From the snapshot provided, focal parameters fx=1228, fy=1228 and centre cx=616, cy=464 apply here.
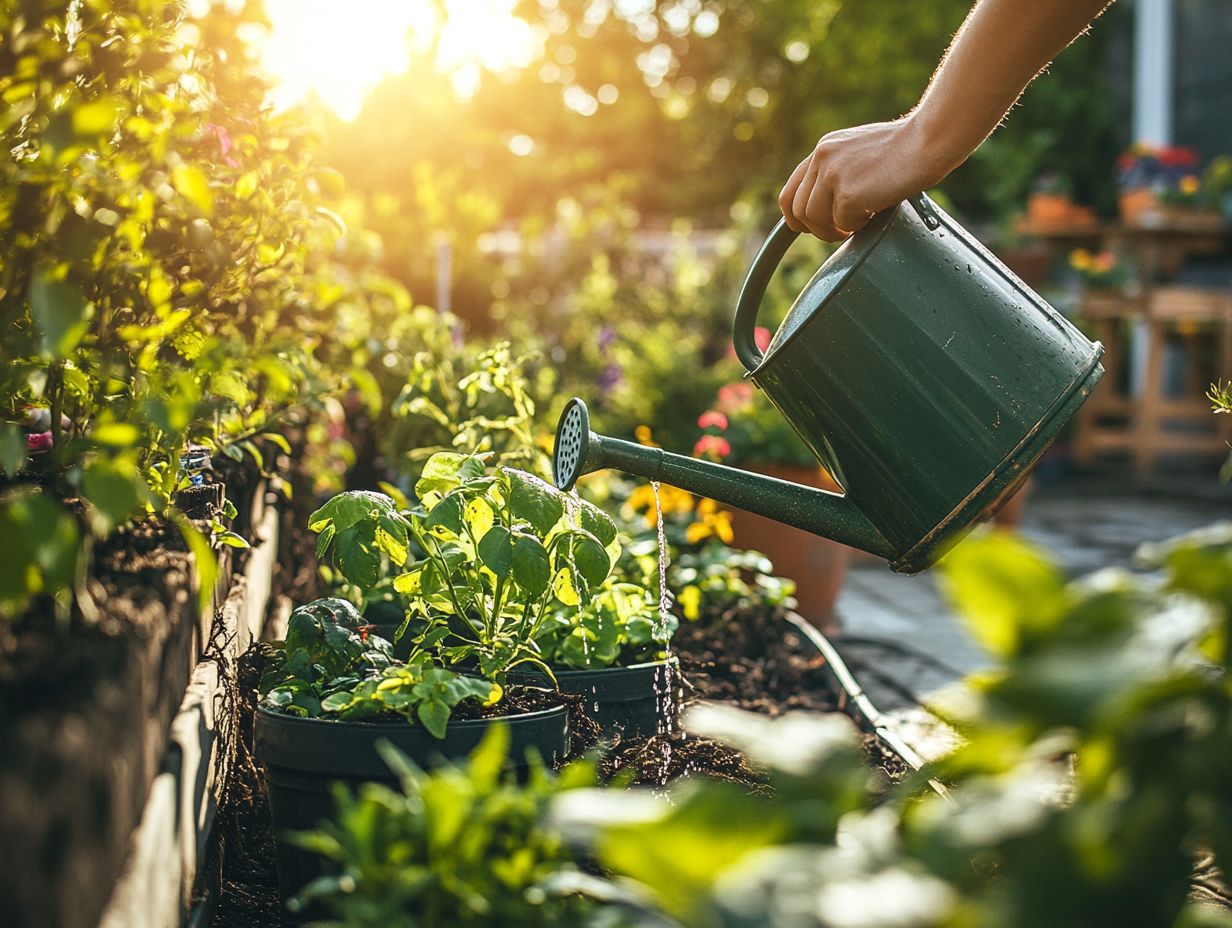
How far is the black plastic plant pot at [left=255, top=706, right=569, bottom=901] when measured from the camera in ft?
3.83

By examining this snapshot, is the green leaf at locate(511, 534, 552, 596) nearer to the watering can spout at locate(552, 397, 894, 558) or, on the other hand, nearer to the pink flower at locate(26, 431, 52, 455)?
the watering can spout at locate(552, 397, 894, 558)

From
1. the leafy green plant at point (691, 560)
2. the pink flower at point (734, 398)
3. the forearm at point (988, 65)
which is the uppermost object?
the pink flower at point (734, 398)

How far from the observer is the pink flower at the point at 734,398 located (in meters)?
3.17

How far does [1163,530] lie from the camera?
493cm

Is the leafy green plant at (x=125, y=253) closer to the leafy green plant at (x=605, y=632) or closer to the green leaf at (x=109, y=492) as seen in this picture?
the green leaf at (x=109, y=492)

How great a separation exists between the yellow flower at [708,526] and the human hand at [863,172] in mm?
1071

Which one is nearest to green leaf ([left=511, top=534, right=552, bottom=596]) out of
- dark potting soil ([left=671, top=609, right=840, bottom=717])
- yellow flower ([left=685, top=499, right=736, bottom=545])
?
dark potting soil ([left=671, top=609, right=840, bottom=717])

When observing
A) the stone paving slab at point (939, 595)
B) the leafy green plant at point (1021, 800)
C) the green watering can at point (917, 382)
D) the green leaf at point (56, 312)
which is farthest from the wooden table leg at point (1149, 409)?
the green leaf at point (56, 312)

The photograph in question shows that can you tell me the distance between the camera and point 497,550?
1298 mm

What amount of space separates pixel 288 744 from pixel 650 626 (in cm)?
63

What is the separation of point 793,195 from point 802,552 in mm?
1484

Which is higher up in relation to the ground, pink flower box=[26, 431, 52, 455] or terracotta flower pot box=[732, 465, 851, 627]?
terracotta flower pot box=[732, 465, 851, 627]

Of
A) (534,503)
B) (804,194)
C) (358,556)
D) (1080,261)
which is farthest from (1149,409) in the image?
(358,556)

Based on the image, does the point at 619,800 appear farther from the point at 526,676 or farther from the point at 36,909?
the point at 526,676
